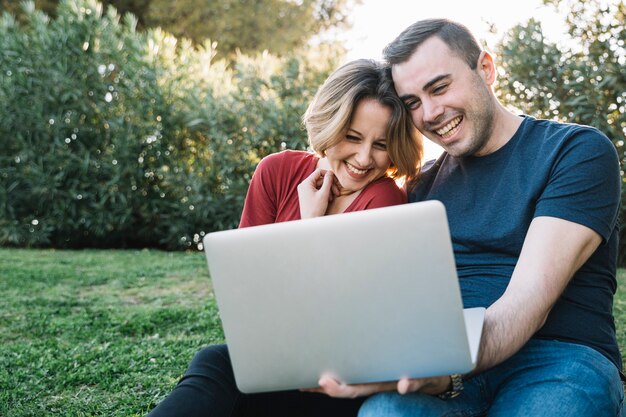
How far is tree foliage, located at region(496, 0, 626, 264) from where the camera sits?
5570mm

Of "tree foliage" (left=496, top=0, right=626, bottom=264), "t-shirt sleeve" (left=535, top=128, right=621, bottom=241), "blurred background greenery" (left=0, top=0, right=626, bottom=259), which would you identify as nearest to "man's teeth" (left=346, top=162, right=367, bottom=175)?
"t-shirt sleeve" (left=535, top=128, right=621, bottom=241)

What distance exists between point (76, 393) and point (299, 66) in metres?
5.56

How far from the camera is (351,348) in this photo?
1505 millimetres

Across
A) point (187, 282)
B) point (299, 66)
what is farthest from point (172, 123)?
point (187, 282)

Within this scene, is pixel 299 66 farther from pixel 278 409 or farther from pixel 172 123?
pixel 278 409

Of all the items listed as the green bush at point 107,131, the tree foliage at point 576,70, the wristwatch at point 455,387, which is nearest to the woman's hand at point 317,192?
the wristwatch at point 455,387

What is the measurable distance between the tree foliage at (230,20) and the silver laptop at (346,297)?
46.8 ft

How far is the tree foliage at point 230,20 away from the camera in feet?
51.2

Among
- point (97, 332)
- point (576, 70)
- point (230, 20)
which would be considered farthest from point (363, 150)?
point (230, 20)

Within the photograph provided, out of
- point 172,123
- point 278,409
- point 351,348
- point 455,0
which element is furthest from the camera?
point 172,123

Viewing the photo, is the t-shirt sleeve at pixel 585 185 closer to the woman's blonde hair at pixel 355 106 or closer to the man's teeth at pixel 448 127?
the man's teeth at pixel 448 127

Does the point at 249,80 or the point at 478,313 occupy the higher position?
the point at 249,80

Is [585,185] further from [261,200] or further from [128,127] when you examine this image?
[128,127]

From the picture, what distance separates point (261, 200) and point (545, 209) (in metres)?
1.14
